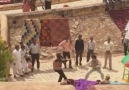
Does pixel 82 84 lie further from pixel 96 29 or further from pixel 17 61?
pixel 96 29

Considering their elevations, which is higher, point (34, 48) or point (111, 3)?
point (111, 3)

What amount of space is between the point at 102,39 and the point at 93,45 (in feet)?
10.7

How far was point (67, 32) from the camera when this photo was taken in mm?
18844

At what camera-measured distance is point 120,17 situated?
21688mm

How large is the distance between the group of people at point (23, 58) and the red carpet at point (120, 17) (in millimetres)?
5821

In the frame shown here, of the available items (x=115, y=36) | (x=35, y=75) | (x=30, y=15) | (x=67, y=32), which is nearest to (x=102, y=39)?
(x=115, y=36)

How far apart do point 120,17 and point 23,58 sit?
7337mm

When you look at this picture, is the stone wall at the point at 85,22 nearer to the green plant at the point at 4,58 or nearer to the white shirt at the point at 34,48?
the white shirt at the point at 34,48

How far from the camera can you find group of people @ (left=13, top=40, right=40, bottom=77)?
15.6m

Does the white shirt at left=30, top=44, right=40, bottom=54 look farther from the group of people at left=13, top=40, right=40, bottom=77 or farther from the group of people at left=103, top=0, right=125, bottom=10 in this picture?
the group of people at left=103, top=0, right=125, bottom=10

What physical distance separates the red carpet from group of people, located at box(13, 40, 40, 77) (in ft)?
19.1

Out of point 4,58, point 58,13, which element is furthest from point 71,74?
point 58,13

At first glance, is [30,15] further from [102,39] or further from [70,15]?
[102,39]

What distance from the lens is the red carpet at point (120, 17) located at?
2116 cm
